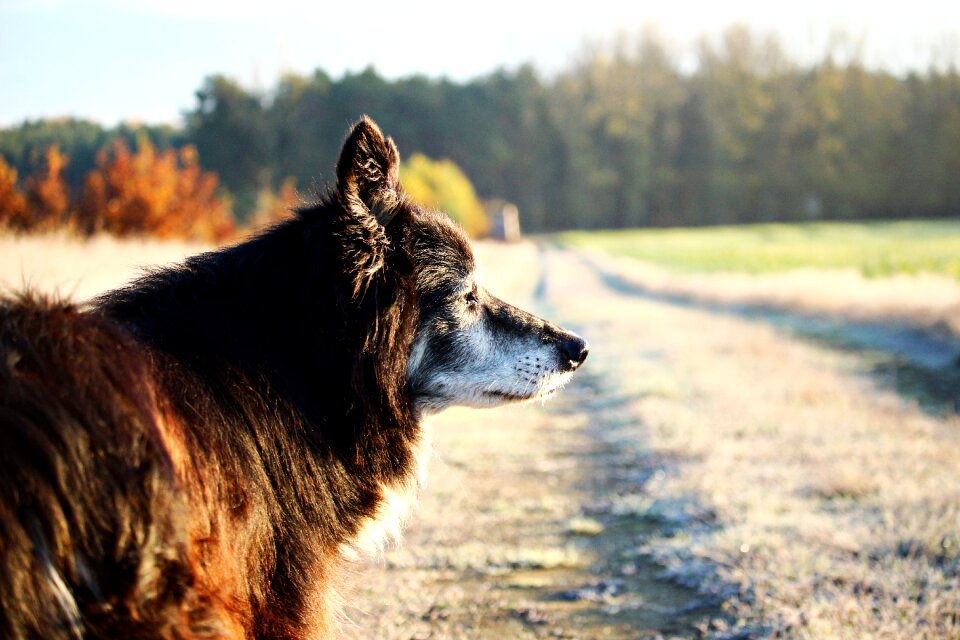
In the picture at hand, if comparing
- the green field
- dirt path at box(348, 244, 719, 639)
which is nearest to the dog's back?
dirt path at box(348, 244, 719, 639)

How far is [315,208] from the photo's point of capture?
3209 mm

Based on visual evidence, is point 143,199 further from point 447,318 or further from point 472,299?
point 447,318

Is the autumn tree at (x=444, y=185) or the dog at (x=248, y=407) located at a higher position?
the autumn tree at (x=444, y=185)

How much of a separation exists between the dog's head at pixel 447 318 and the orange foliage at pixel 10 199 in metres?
Answer: 11.8

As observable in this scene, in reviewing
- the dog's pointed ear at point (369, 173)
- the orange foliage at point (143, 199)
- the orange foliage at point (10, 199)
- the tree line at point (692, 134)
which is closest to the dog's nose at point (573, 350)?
the dog's pointed ear at point (369, 173)

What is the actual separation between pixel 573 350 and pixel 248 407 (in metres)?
1.97

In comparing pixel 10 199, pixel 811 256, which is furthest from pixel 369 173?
pixel 811 256

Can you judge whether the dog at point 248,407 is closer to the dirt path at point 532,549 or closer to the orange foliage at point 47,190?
the dirt path at point 532,549

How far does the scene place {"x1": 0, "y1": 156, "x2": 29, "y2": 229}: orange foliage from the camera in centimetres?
1298

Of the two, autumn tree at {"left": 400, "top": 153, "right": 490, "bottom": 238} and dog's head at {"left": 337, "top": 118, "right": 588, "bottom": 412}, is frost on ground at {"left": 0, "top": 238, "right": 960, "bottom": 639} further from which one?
autumn tree at {"left": 400, "top": 153, "right": 490, "bottom": 238}

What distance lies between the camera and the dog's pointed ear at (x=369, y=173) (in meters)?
3.12

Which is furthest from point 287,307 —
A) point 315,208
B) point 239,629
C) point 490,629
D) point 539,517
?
point 539,517

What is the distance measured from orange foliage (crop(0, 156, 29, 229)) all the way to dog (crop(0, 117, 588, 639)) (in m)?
11.9

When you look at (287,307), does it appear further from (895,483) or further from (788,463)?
(788,463)
